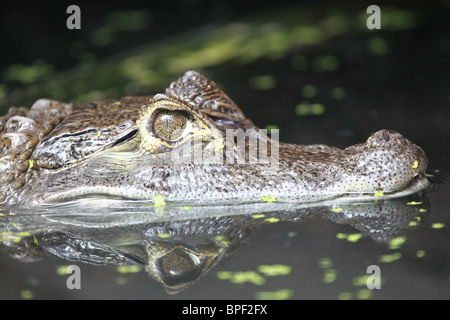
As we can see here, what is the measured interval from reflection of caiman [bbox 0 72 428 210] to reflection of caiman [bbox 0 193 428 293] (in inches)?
5.3

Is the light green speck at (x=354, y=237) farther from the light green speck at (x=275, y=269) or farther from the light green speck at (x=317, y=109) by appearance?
the light green speck at (x=317, y=109)

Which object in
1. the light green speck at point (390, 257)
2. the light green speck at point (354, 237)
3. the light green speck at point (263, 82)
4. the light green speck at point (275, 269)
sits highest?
the light green speck at point (263, 82)

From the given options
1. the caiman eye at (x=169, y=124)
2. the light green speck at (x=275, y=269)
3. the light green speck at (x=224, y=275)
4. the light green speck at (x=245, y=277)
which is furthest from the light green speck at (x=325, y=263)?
the caiman eye at (x=169, y=124)

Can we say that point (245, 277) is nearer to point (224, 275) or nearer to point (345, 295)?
point (224, 275)

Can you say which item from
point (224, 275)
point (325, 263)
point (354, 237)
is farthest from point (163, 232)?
point (354, 237)

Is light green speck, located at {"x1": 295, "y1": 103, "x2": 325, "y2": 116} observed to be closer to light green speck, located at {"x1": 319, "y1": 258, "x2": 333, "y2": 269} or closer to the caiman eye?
the caiman eye

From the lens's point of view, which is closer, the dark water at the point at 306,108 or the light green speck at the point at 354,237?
the dark water at the point at 306,108

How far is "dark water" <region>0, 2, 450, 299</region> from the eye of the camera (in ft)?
16.3

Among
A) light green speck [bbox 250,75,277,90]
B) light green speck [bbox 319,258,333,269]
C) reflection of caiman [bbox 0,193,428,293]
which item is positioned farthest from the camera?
light green speck [bbox 250,75,277,90]

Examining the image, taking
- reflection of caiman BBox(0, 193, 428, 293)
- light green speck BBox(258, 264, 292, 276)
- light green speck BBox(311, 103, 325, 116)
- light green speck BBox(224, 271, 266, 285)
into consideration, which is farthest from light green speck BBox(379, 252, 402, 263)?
light green speck BBox(311, 103, 325, 116)

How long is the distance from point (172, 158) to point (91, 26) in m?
8.10

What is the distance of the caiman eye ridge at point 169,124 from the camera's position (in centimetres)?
571

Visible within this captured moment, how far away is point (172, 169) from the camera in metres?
5.77

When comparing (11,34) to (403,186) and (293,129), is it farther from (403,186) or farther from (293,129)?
(403,186)
